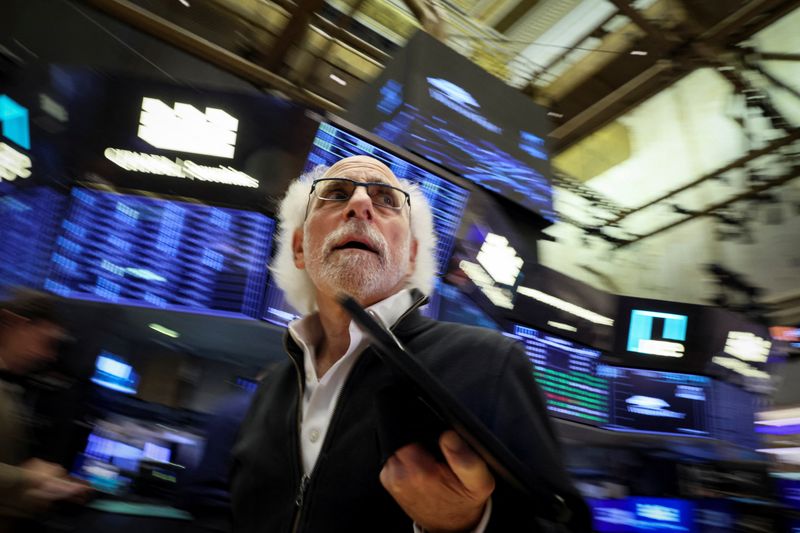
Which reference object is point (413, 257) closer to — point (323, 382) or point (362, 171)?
point (362, 171)

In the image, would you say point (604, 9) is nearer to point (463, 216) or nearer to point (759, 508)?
point (463, 216)

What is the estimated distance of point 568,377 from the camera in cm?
547

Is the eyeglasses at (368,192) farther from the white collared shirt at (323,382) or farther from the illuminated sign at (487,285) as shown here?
the illuminated sign at (487,285)

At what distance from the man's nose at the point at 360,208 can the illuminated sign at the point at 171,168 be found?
5.27ft

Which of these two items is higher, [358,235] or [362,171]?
[362,171]

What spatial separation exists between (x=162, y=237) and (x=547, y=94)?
247 inches

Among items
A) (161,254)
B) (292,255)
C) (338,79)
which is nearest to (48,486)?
(161,254)

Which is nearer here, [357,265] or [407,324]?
[407,324]

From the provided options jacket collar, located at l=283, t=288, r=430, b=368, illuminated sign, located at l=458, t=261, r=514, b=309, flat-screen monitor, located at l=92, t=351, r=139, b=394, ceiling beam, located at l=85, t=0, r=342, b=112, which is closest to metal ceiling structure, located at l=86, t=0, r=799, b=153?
ceiling beam, located at l=85, t=0, r=342, b=112

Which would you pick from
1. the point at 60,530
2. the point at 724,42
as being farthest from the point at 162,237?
the point at 724,42

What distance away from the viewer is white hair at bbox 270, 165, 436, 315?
75.3 inches

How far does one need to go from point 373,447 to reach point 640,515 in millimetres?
4994

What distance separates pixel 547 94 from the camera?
289 inches

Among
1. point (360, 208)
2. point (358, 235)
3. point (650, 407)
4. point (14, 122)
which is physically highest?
point (14, 122)
